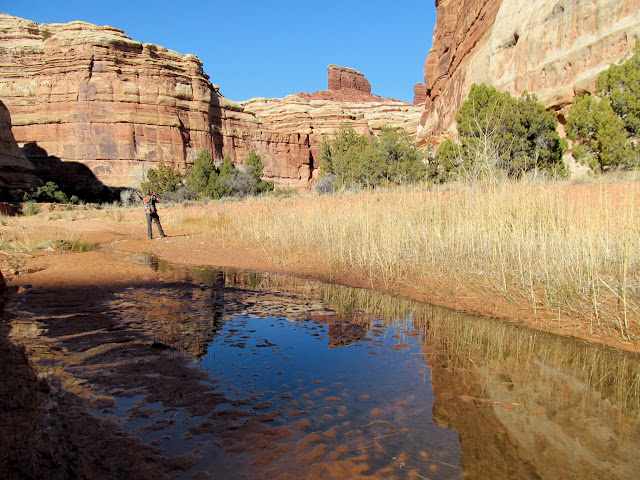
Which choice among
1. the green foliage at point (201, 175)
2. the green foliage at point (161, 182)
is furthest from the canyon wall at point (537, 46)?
the green foliage at point (161, 182)

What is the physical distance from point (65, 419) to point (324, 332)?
237 centimetres

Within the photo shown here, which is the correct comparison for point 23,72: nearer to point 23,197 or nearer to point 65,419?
point 23,197

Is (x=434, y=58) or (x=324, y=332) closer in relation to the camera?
(x=324, y=332)

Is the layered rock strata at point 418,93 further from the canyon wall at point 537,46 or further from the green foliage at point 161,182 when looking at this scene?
the green foliage at point 161,182

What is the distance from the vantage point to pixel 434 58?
4172 cm

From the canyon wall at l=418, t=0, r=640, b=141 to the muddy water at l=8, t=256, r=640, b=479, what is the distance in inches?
721

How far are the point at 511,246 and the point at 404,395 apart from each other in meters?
3.62

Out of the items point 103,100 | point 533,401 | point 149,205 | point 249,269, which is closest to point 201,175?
point 103,100

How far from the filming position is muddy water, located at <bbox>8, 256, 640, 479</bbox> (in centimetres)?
194

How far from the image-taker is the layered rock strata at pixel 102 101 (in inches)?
1604

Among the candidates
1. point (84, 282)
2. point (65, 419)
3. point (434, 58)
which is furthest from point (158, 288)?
point (434, 58)

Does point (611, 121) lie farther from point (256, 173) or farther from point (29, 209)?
point (256, 173)

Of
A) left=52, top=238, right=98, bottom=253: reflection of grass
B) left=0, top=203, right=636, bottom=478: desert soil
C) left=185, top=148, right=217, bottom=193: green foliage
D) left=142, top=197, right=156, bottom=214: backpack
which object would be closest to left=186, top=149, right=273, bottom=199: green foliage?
left=185, top=148, right=217, bottom=193: green foliage

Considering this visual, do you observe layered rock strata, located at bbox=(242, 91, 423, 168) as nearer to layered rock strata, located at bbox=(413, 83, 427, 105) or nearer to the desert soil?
layered rock strata, located at bbox=(413, 83, 427, 105)
